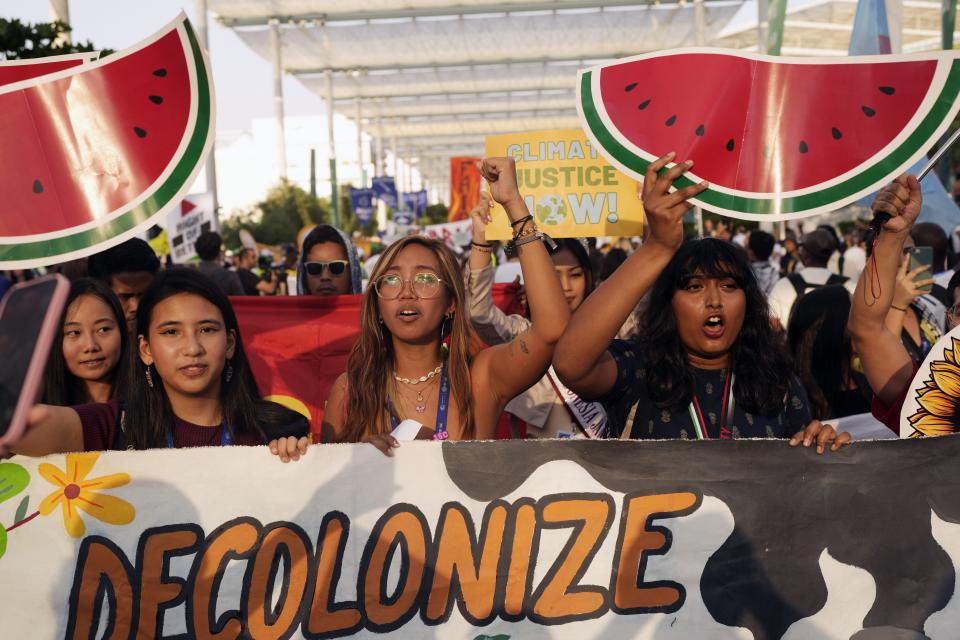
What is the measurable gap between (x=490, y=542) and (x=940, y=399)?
1.38 meters

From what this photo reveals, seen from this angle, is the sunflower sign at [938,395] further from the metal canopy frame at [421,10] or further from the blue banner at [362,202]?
the blue banner at [362,202]

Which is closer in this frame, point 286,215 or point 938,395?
point 938,395

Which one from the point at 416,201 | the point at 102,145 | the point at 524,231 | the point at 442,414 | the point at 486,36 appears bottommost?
the point at 416,201

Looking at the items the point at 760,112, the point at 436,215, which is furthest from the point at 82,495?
the point at 436,215

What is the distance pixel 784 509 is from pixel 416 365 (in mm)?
1257

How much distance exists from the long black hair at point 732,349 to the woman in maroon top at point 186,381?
4.20 ft

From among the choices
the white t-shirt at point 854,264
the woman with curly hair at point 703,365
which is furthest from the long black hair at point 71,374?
the white t-shirt at point 854,264

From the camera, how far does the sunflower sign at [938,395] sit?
2.97 m

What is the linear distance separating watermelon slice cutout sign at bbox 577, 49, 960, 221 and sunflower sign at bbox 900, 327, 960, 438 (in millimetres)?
530

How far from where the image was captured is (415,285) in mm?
3311

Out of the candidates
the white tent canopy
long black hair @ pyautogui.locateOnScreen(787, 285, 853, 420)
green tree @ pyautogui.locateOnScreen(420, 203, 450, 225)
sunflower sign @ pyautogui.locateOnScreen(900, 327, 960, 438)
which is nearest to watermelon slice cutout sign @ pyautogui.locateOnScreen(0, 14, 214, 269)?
sunflower sign @ pyautogui.locateOnScreen(900, 327, 960, 438)

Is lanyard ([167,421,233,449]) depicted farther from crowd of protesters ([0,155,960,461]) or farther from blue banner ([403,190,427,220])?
blue banner ([403,190,427,220])

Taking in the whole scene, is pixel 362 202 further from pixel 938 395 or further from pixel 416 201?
pixel 938 395

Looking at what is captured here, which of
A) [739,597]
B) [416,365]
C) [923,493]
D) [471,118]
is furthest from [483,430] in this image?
[471,118]
